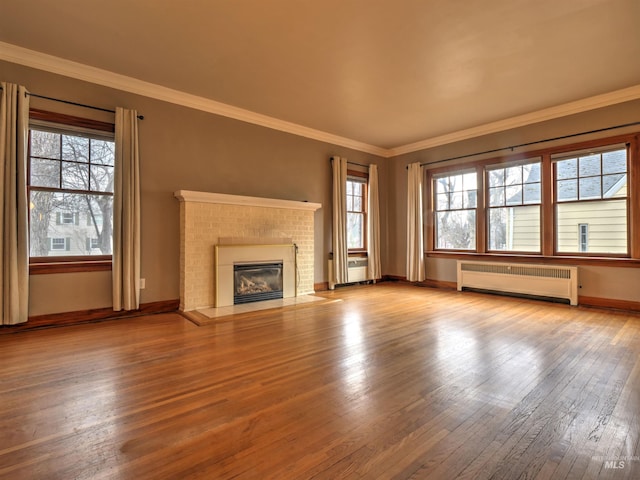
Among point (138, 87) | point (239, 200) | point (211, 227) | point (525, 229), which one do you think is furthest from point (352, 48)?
point (525, 229)

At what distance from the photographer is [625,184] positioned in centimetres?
440

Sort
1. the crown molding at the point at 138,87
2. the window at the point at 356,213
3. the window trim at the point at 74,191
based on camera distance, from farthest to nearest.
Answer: the window at the point at 356,213, the window trim at the point at 74,191, the crown molding at the point at 138,87

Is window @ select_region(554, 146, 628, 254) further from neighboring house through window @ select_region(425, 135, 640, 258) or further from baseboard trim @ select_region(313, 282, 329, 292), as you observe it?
baseboard trim @ select_region(313, 282, 329, 292)

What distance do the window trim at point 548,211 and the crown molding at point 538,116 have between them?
460 millimetres

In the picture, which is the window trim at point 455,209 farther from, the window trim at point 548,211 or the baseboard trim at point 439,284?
the baseboard trim at point 439,284

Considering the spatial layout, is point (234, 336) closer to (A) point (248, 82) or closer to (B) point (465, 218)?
(A) point (248, 82)

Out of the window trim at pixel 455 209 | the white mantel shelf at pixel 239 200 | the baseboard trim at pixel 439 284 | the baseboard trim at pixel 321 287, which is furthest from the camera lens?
the baseboard trim at pixel 439 284

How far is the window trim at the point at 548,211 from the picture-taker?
4285 mm

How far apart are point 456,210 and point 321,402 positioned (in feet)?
17.1

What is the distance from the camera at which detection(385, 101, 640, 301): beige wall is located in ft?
14.3

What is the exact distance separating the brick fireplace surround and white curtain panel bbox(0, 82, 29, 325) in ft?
5.07

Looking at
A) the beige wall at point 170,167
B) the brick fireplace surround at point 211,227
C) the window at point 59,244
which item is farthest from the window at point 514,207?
the window at point 59,244

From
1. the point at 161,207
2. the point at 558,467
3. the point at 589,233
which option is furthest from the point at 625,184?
the point at 161,207

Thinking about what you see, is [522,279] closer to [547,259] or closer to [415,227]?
[547,259]
